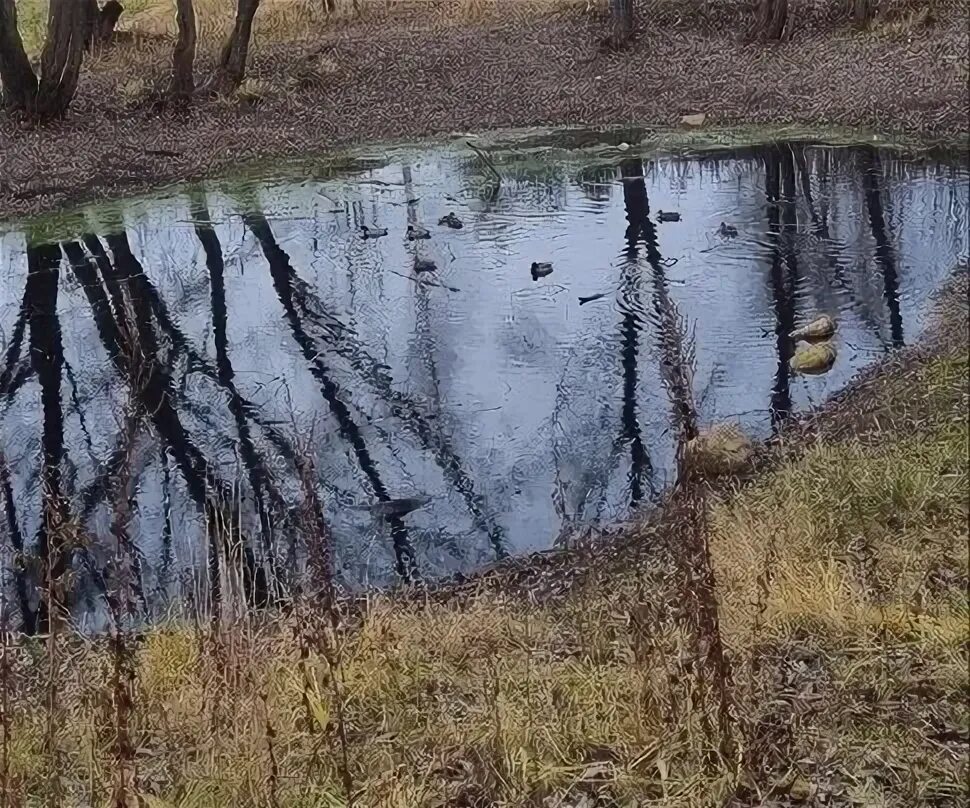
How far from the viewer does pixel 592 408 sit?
8.60 meters

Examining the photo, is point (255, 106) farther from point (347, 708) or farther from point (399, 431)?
point (347, 708)

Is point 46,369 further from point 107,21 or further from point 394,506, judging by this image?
point 107,21

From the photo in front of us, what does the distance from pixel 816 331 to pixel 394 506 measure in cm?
386

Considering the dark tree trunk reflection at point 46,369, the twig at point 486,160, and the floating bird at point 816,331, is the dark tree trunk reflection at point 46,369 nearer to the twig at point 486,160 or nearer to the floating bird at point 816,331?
the twig at point 486,160

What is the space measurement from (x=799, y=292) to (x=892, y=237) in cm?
163

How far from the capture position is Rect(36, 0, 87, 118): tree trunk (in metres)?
16.7

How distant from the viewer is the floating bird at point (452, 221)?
12625 millimetres

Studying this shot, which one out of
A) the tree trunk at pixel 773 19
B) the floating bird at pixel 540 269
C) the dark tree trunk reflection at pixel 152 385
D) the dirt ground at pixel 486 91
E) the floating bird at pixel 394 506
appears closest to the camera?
the dark tree trunk reflection at pixel 152 385

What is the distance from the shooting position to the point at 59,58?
1672 cm

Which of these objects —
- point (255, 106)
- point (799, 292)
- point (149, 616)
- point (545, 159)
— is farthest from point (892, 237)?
point (255, 106)

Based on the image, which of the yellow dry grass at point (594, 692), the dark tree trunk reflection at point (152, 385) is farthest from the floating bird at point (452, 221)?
the yellow dry grass at point (594, 692)

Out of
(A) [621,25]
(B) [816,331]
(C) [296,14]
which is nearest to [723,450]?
(B) [816,331]

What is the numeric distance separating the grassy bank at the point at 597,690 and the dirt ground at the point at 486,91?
10020 mm

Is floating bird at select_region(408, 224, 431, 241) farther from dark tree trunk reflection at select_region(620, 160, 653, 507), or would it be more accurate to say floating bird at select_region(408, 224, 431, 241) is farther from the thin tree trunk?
the thin tree trunk
